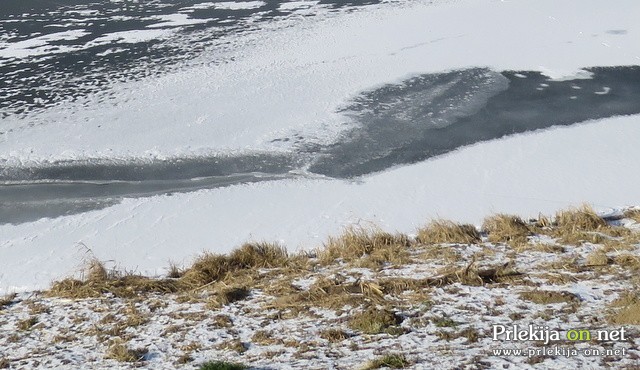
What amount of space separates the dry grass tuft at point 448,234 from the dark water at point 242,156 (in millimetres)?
2428

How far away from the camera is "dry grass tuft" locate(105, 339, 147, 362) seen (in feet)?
16.3

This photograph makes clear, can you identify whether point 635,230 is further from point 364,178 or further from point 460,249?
point 364,178

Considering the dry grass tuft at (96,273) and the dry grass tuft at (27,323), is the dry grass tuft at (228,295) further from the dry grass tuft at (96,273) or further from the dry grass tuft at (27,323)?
the dry grass tuft at (27,323)

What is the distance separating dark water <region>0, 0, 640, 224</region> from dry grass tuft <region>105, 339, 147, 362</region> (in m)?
3.81

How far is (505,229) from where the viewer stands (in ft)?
22.5

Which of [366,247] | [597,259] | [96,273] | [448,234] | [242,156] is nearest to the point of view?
[597,259]

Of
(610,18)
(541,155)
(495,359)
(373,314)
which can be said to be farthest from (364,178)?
(610,18)

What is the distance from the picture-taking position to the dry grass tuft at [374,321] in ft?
16.7

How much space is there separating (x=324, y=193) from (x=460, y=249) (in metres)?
2.57

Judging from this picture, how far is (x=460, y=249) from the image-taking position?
21.7 ft

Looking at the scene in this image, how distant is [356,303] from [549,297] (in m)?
1.39

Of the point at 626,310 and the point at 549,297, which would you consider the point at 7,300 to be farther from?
the point at 626,310

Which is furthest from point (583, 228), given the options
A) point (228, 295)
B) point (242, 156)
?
point (242, 156)

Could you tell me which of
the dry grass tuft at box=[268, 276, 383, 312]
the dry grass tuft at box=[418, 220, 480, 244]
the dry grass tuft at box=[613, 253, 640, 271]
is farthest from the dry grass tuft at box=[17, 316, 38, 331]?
the dry grass tuft at box=[613, 253, 640, 271]
